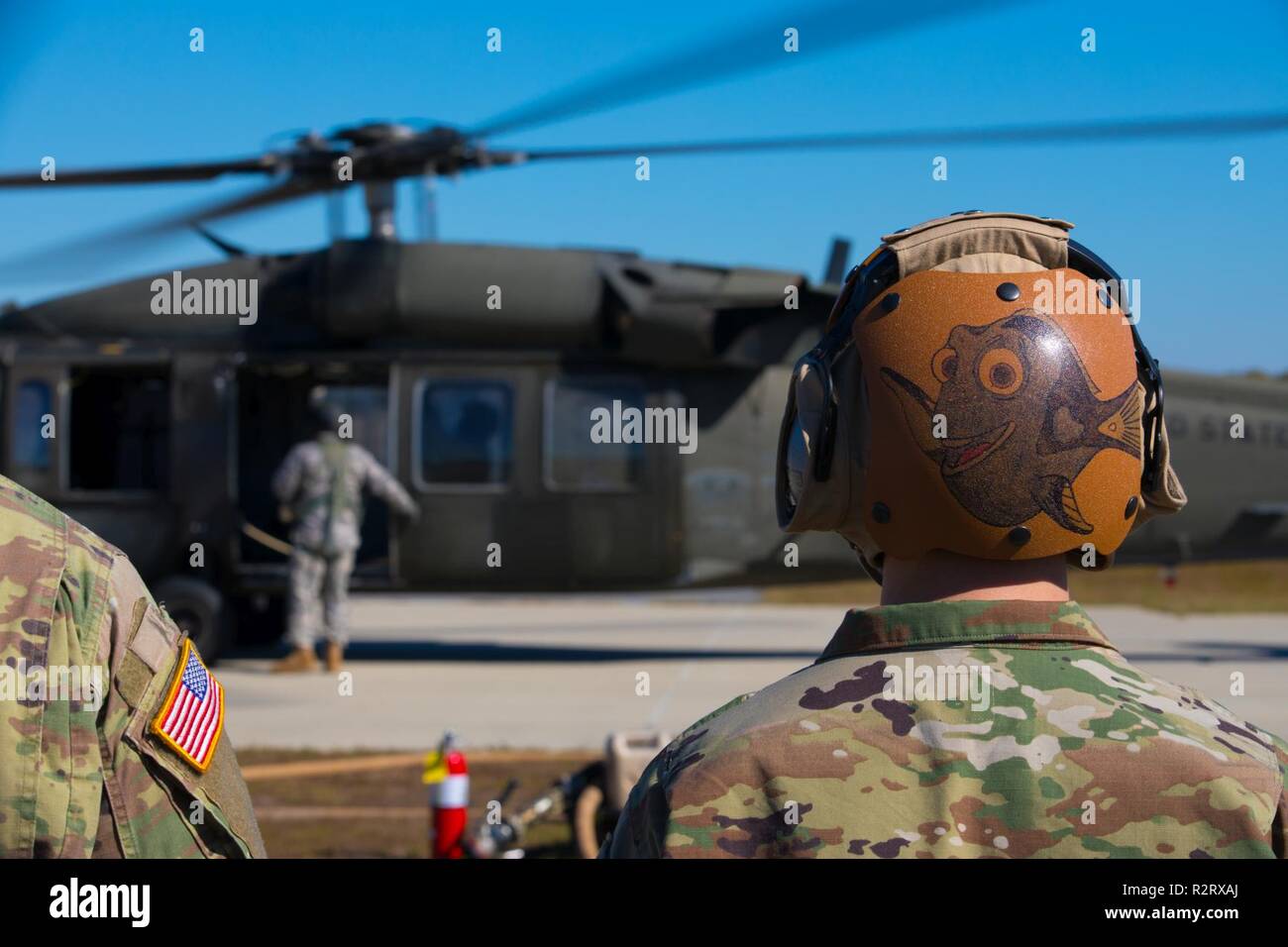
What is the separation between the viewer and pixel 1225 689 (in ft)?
27.1

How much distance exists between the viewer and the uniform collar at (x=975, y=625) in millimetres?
1548

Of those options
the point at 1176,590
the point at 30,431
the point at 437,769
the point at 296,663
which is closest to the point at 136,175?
the point at 30,431

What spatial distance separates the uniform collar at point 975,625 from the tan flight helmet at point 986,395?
3.2 inches

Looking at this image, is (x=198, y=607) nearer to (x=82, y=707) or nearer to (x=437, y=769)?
(x=437, y=769)

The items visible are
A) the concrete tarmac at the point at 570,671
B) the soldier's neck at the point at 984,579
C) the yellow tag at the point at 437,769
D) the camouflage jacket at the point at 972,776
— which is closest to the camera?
the camouflage jacket at the point at 972,776

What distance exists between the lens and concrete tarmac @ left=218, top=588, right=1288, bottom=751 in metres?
7.22

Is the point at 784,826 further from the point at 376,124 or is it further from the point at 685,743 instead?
the point at 376,124

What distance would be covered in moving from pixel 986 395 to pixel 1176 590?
16107 mm

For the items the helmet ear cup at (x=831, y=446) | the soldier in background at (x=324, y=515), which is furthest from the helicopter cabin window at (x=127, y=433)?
the helmet ear cup at (x=831, y=446)

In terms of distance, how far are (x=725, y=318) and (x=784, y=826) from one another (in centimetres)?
787

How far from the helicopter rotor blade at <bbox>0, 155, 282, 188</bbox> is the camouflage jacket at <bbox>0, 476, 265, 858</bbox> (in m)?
7.57

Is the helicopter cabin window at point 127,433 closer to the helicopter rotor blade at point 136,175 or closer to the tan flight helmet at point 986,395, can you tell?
the helicopter rotor blade at point 136,175

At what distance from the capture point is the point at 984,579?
165cm

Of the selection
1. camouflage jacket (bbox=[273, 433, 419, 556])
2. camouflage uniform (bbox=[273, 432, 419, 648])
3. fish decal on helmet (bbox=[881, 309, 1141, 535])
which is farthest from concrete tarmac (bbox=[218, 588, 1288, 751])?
fish decal on helmet (bbox=[881, 309, 1141, 535])
